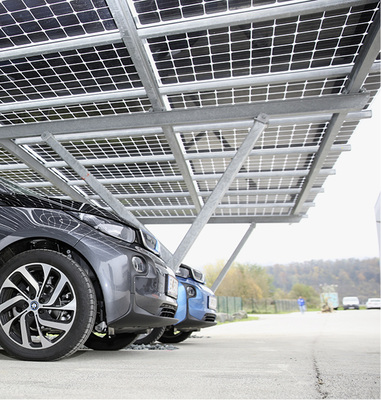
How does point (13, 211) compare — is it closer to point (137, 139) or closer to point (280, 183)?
point (137, 139)

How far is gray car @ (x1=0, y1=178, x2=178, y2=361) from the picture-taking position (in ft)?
11.2

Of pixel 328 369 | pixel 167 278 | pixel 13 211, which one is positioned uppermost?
pixel 13 211

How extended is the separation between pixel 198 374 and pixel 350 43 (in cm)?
597

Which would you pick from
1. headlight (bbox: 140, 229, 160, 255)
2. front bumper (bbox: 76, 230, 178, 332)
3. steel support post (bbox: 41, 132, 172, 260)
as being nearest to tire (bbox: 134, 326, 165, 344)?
headlight (bbox: 140, 229, 160, 255)

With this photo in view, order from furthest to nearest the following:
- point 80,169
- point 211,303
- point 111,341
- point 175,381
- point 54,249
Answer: point 80,169 → point 211,303 → point 111,341 → point 54,249 → point 175,381

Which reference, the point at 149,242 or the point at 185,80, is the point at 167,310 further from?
the point at 185,80

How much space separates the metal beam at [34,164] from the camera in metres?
10.4

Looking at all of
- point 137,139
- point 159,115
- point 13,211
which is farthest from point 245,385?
point 137,139

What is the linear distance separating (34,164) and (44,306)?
8.86 metres

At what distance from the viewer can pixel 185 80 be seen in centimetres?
793

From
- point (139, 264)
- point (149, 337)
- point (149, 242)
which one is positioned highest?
point (149, 242)

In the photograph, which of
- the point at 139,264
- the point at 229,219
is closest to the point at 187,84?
the point at 139,264

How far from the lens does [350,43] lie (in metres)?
6.91

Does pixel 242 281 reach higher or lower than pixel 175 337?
higher
